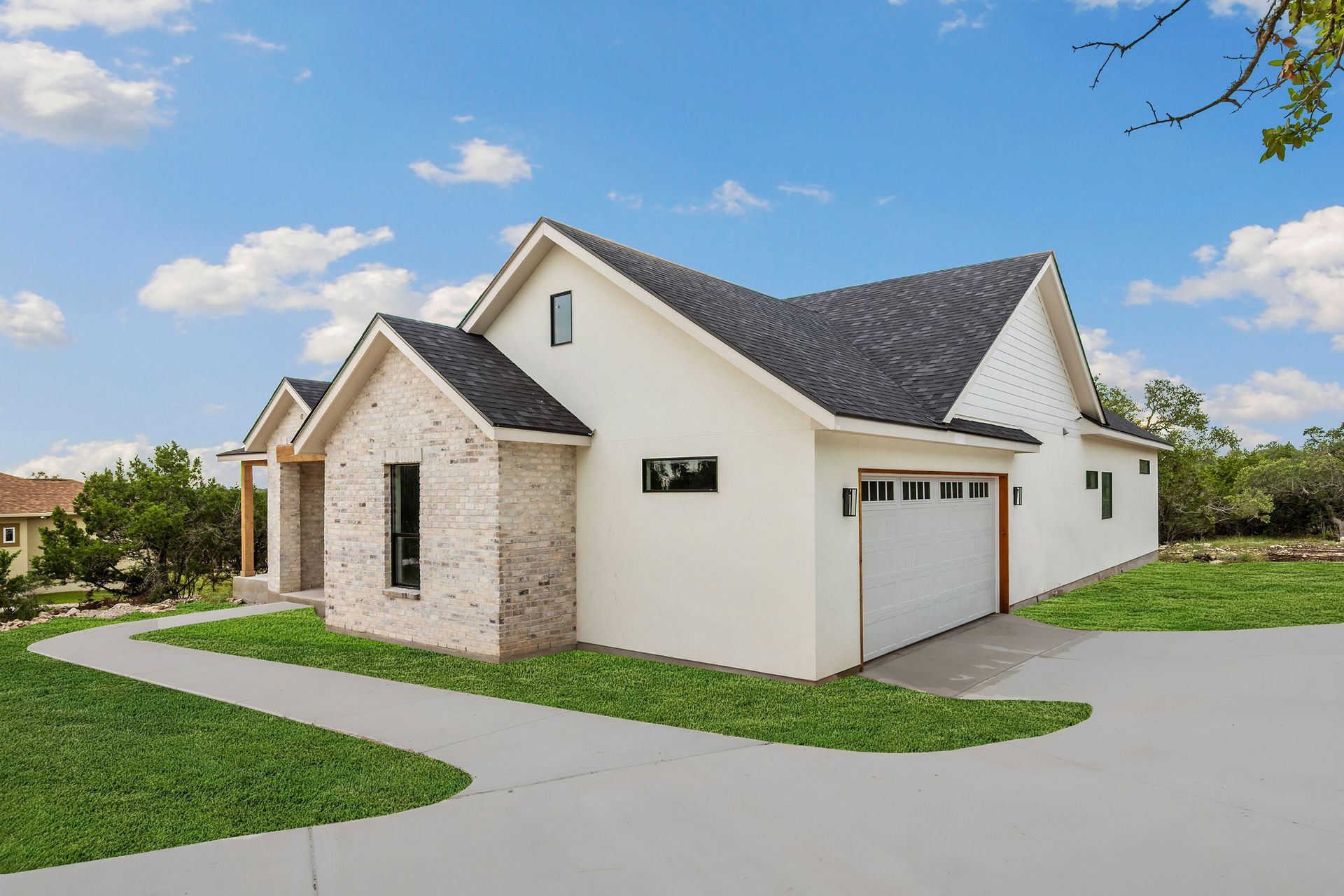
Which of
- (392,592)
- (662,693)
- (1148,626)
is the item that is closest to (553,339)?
(392,592)

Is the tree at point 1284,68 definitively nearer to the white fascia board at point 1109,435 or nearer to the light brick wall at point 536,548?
the light brick wall at point 536,548

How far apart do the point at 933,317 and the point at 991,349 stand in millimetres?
2034

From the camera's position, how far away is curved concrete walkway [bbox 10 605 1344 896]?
412 cm

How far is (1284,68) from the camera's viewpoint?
3393mm

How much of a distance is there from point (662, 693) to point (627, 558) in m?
2.28

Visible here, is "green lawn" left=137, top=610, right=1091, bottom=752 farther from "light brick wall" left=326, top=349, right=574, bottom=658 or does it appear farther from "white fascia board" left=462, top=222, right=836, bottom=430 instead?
"white fascia board" left=462, top=222, right=836, bottom=430

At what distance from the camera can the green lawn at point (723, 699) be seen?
6680 millimetres

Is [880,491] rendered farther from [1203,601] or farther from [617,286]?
[1203,601]

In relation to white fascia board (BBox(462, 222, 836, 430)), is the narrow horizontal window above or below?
below

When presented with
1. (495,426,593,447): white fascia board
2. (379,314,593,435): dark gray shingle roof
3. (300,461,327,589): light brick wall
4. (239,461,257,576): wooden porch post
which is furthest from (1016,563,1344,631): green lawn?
(239,461,257,576): wooden porch post

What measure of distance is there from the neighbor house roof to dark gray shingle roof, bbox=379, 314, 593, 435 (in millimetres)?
28613

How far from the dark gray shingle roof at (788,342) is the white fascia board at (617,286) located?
2.8 inches

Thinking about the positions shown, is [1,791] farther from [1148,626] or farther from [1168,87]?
[1148,626]

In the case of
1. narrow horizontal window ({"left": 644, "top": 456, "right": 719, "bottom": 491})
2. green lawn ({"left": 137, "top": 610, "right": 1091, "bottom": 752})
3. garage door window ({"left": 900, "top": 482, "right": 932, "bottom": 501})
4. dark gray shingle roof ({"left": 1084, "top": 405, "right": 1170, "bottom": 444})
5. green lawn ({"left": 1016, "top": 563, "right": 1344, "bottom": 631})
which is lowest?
green lawn ({"left": 1016, "top": 563, "right": 1344, "bottom": 631})
